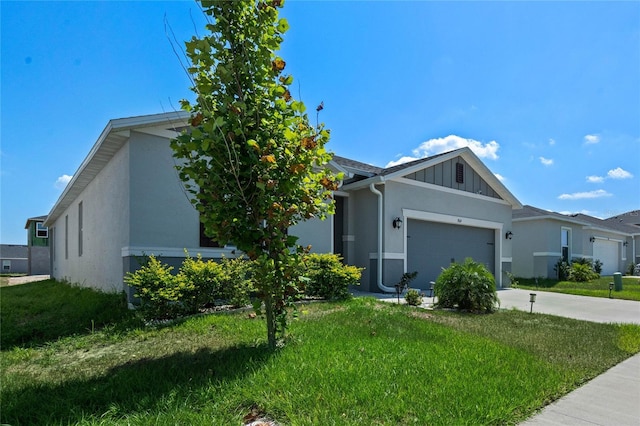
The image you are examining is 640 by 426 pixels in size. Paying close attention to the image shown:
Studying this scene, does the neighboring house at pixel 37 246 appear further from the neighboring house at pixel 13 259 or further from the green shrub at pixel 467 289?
the green shrub at pixel 467 289

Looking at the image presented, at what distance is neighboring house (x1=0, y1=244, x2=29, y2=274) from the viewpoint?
39.6 meters

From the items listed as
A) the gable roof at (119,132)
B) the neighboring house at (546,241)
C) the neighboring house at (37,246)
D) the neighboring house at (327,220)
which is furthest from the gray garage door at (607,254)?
the neighboring house at (37,246)

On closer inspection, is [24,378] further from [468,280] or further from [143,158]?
[468,280]

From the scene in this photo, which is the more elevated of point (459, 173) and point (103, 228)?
point (459, 173)

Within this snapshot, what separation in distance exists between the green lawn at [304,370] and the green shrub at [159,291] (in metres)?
0.41

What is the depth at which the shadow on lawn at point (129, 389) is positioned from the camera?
3152 millimetres

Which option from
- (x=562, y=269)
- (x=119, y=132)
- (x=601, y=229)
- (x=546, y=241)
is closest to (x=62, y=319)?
(x=119, y=132)

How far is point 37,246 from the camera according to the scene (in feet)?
106

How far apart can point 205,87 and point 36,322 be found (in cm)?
646

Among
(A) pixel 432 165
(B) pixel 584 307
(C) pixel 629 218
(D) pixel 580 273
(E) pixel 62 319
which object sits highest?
(A) pixel 432 165

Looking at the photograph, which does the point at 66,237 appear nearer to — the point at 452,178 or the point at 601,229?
the point at 452,178

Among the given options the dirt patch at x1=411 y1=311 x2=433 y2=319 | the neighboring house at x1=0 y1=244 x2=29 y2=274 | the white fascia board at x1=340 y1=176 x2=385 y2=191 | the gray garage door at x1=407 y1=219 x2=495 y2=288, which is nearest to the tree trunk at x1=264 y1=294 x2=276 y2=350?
the dirt patch at x1=411 y1=311 x2=433 y2=319

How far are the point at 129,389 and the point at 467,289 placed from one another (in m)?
7.09

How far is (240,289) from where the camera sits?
25.6 ft
